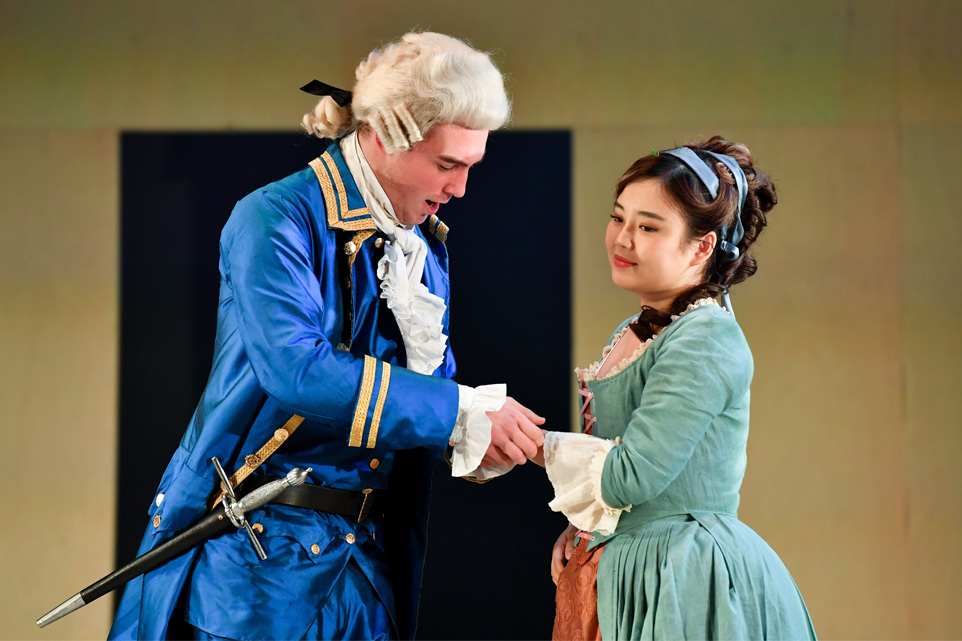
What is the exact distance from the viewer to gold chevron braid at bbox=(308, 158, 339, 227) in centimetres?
173

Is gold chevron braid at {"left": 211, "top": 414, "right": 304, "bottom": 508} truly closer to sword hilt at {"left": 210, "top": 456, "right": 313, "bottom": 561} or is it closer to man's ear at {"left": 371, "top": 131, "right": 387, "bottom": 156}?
sword hilt at {"left": 210, "top": 456, "right": 313, "bottom": 561}

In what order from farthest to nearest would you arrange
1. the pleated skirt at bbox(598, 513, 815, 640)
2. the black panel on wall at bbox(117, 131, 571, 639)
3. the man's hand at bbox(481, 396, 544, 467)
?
the black panel on wall at bbox(117, 131, 571, 639)
the man's hand at bbox(481, 396, 544, 467)
the pleated skirt at bbox(598, 513, 815, 640)

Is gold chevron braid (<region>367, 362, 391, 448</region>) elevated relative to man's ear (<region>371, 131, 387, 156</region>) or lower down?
lower down

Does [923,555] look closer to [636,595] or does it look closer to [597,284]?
[597,284]

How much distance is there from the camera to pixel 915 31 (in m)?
3.22

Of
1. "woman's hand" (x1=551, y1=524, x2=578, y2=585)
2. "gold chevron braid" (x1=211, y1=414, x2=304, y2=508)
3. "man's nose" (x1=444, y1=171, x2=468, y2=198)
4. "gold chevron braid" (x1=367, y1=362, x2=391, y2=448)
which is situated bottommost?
"woman's hand" (x1=551, y1=524, x2=578, y2=585)

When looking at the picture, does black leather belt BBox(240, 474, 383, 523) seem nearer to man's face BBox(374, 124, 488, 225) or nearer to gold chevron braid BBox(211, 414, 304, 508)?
gold chevron braid BBox(211, 414, 304, 508)

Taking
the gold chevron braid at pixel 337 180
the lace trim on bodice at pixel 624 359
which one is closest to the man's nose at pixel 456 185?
the gold chevron braid at pixel 337 180

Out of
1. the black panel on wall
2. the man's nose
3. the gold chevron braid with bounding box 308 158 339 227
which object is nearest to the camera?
the gold chevron braid with bounding box 308 158 339 227

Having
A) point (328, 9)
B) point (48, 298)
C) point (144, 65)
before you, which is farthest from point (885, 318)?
point (48, 298)

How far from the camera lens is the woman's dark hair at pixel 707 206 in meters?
1.71

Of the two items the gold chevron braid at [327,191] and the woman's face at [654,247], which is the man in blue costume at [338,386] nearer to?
the gold chevron braid at [327,191]

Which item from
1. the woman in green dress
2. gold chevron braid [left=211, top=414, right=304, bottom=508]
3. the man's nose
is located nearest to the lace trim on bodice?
the woman in green dress

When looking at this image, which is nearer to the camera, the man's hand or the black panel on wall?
the man's hand
